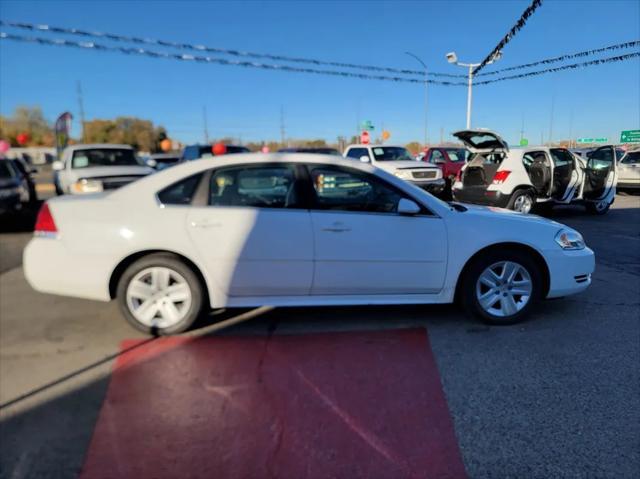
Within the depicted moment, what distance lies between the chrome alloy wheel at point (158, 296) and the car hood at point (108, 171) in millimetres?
7293

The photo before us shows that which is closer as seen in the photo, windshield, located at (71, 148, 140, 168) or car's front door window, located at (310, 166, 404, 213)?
car's front door window, located at (310, 166, 404, 213)

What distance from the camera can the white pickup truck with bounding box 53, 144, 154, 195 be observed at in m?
9.87

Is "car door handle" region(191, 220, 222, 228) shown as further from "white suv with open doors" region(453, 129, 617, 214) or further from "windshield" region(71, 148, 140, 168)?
"windshield" region(71, 148, 140, 168)

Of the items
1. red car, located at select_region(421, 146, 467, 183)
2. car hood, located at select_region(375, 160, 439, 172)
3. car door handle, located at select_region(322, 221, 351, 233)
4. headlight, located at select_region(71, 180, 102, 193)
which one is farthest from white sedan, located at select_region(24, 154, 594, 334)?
red car, located at select_region(421, 146, 467, 183)

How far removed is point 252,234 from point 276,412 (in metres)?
1.47

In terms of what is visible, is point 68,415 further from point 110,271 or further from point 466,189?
point 466,189

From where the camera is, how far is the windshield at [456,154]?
1798 cm

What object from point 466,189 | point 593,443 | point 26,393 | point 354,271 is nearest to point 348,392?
point 354,271

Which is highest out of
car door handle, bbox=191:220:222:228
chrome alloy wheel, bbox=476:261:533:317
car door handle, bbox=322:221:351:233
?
car door handle, bbox=191:220:222:228

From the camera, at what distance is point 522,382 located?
3.05m

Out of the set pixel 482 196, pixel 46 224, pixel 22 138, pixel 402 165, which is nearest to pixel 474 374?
pixel 46 224

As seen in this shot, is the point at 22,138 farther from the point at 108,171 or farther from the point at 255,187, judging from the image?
the point at 255,187

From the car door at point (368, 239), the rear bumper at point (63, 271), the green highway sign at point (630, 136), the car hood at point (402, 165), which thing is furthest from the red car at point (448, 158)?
the rear bumper at point (63, 271)

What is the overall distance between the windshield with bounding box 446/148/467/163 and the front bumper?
14389 mm
